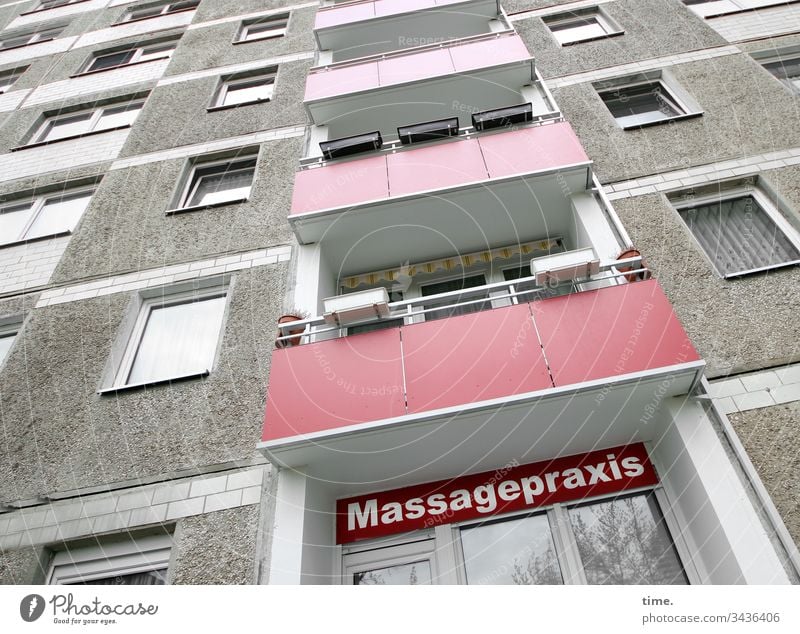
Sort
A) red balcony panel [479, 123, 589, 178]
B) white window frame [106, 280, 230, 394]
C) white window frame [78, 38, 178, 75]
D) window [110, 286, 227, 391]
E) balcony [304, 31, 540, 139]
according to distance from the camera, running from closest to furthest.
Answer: white window frame [106, 280, 230, 394] < window [110, 286, 227, 391] < red balcony panel [479, 123, 589, 178] < balcony [304, 31, 540, 139] < white window frame [78, 38, 178, 75]

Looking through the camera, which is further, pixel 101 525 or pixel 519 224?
pixel 519 224

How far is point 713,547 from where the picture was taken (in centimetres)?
420

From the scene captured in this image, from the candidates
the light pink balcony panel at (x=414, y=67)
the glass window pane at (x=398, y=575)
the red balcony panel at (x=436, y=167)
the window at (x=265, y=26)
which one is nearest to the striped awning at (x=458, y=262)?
the red balcony panel at (x=436, y=167)

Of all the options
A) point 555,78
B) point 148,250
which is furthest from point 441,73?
point 148,250

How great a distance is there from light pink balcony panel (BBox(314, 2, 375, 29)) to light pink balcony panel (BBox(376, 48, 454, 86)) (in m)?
2.26

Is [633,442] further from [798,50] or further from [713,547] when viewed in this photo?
[798,50]

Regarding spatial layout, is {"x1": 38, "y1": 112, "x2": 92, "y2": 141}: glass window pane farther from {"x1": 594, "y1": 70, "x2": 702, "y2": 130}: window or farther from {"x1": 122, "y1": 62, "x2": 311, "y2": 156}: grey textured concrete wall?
{"x1": 594, "y1": 70, "x2": 702, "y2": 130}: window

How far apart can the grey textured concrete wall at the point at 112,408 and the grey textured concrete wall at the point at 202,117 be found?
4.05 metres

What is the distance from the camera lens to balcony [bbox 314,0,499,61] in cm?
1060

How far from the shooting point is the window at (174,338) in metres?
6.45

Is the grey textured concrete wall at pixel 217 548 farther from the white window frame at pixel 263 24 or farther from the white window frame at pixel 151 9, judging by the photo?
the white window frame at pixel 151 9

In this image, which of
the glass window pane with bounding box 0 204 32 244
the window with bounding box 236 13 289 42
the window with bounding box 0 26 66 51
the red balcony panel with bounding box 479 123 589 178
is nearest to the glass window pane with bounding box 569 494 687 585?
the red balcony panel with bounding box 479 123 589 178

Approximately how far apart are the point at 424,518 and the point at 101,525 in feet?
9.68
